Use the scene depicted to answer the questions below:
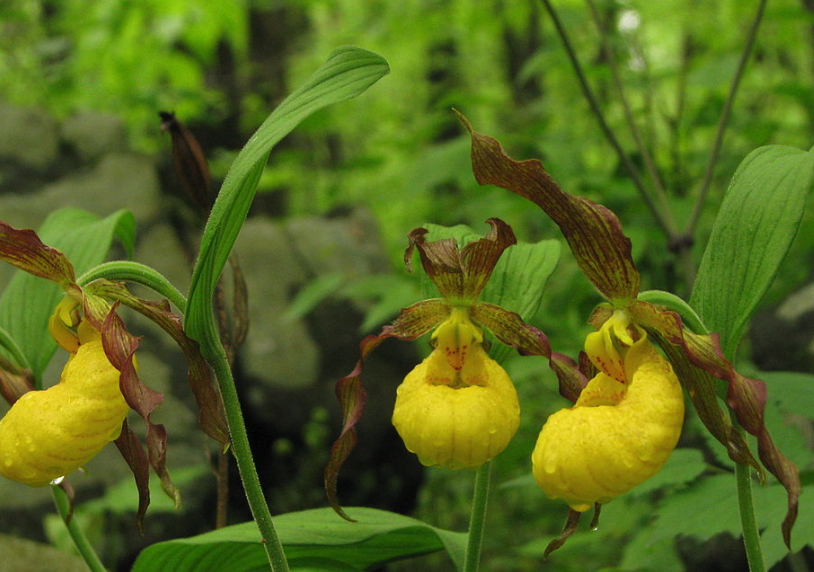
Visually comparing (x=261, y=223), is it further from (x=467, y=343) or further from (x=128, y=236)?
(x=467, y=343)

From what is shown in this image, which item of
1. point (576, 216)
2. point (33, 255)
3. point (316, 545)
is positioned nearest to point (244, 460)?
point (316, 545)

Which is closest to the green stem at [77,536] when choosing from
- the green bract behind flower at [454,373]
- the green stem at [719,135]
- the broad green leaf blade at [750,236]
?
the green bract behind flower at [454,373]

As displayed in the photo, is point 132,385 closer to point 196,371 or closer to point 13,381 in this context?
point 196,371

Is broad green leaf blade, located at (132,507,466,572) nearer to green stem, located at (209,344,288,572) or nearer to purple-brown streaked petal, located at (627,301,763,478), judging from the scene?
green stem, located at (209,344,288,572)

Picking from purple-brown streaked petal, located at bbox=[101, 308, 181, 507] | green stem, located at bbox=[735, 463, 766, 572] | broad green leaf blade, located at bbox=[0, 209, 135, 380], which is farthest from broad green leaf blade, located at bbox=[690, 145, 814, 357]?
broad green leaf blade, located at bbox=[0, 209, 135, 380]

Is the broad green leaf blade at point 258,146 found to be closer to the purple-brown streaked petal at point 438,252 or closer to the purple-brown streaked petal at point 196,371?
the purple-brown streaked petal at point 196,371
